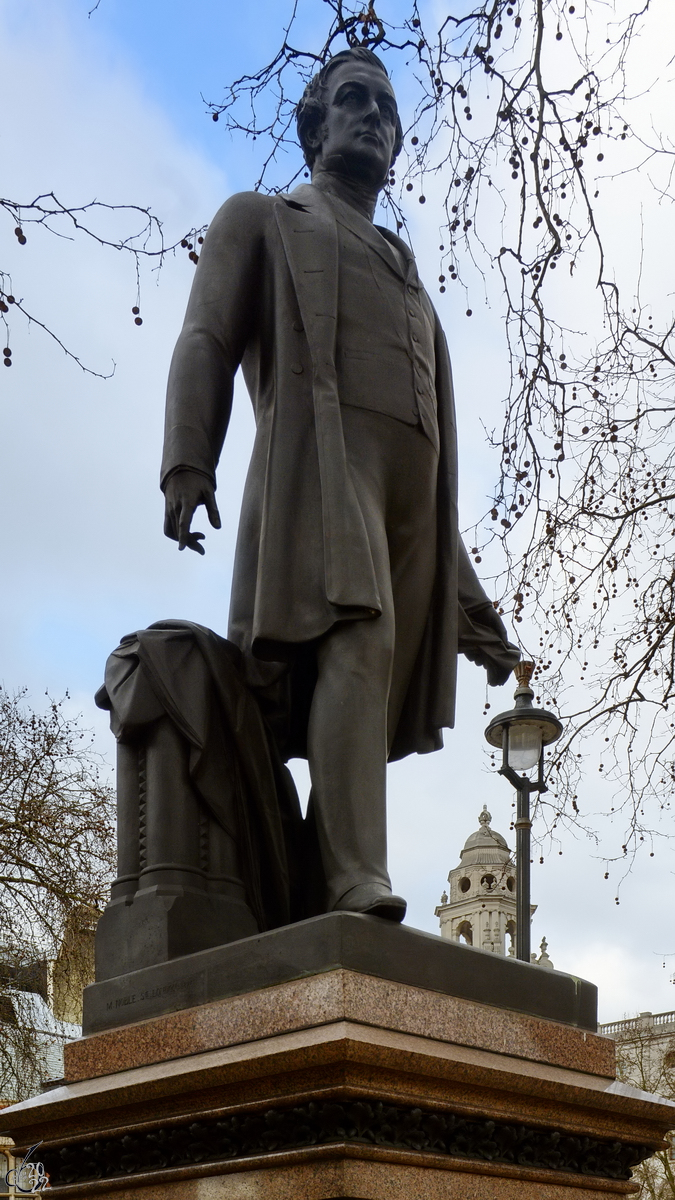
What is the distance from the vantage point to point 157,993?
4.02m

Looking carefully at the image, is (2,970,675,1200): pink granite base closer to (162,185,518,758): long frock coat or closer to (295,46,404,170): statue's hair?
(162,185,518,758): long frock coat

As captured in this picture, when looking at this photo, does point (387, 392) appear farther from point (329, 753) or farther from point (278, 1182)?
point (278, 1182)

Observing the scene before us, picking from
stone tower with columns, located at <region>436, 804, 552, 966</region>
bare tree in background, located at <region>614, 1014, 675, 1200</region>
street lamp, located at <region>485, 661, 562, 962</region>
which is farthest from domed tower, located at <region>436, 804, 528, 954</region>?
street lamp, located at <region>485, 661, 562, 962</region>

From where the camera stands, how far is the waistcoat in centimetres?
467

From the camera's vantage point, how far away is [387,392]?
15.4ft

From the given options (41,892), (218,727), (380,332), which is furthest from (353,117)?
(41,892)

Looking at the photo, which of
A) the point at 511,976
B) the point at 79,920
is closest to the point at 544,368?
the point at 511,976

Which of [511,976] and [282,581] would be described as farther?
[282,581]

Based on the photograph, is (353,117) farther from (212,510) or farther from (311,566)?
(311,566)

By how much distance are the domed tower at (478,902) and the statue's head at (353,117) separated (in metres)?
19.0

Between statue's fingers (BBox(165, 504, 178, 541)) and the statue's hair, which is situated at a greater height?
the statue's hair

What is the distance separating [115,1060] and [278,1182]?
2.42 feet

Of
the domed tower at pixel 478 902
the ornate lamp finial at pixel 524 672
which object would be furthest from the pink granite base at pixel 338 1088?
the domed tower at pixel 478 902

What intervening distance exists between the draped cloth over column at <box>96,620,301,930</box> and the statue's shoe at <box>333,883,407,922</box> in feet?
1.39
